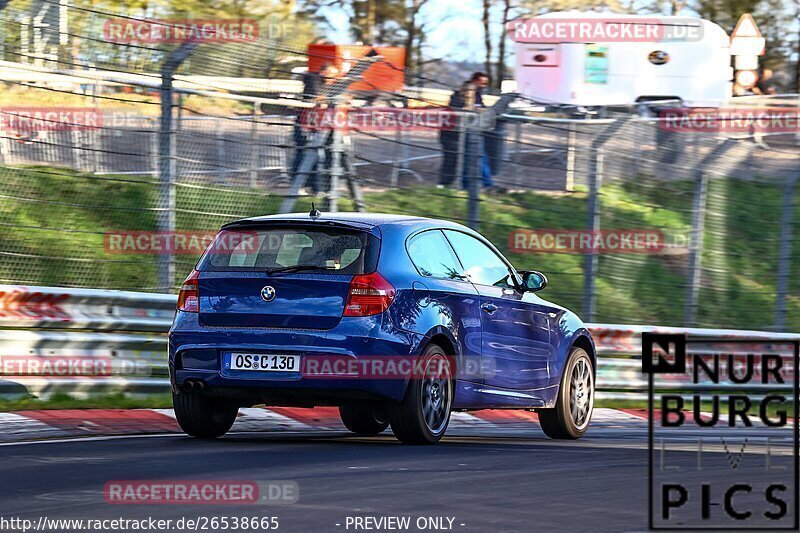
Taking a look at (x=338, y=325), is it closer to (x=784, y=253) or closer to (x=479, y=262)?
(x=479, y=262)

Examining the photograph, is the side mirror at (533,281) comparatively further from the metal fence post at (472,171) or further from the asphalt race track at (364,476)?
the metal fence post at (472,171)

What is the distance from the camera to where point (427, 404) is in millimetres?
9594

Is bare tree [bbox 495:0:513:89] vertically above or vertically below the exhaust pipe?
above

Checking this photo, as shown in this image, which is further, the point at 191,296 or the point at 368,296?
the point at 191,296

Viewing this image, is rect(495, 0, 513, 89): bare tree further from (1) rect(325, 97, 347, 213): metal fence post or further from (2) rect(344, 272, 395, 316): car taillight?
(2) rect(344, 272, 395, 316): car taillight

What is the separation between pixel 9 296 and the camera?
11445 mm

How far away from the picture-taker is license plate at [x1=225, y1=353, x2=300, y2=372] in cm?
926

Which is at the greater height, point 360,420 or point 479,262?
point 479,262

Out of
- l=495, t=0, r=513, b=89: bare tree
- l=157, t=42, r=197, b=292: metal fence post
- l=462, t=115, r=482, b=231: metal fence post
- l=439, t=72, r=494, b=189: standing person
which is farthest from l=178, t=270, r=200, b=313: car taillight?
l=495, t=0, r=513, b=89: bare tree

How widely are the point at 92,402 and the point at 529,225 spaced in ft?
18.8

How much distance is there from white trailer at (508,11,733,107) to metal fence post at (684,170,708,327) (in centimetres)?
Answer: 1351

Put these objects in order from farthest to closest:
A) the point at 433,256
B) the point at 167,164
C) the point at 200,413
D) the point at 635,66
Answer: the point at 635,66
the point at 167,164
the point at 433,256
the point at 200,413

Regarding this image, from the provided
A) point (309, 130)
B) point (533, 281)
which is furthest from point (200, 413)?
point (309, 130)

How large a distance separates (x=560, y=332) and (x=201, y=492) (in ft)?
14.7
